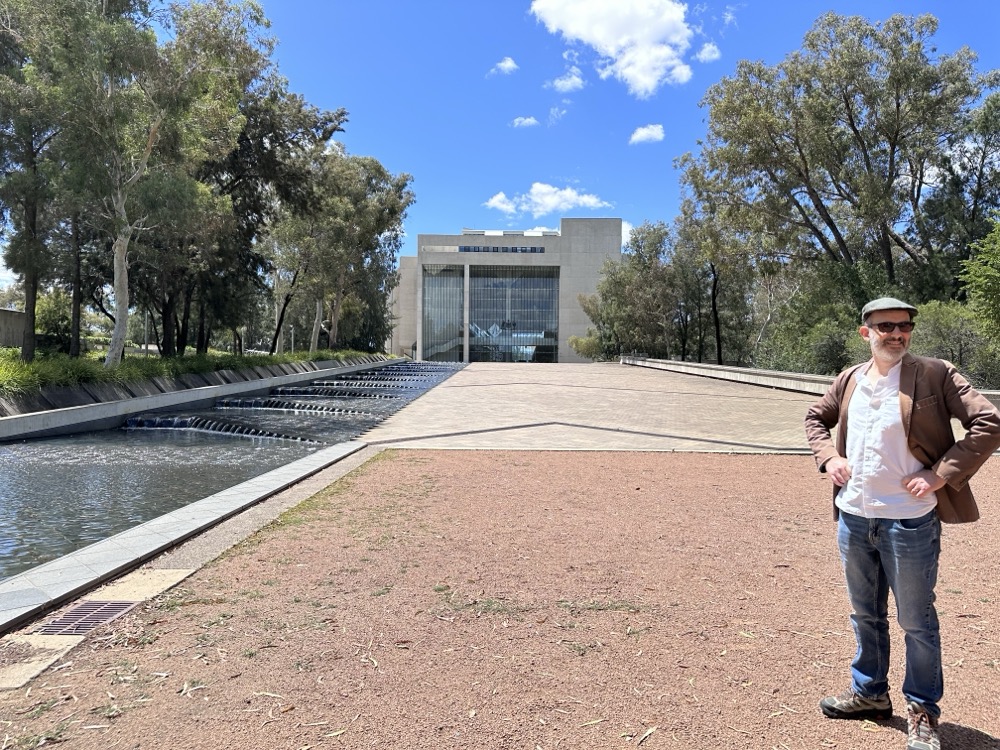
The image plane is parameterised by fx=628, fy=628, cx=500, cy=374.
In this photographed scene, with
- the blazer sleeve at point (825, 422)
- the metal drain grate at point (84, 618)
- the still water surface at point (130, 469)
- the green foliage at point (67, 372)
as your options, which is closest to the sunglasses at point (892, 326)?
the blazer sleeve at point (825, 422)

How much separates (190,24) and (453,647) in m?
16.8

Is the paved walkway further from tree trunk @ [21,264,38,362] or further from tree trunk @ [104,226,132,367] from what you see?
tree trunk @ [21,264,38,362]

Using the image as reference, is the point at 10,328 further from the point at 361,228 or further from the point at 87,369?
the point at 87,369

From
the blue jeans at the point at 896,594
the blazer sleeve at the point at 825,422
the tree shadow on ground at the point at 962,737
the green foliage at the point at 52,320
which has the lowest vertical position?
the tree shadow on ground at the point at 962,737

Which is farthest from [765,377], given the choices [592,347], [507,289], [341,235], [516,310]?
[507,289]

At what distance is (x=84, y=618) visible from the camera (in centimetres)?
344

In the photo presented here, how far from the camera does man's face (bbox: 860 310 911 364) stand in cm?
236

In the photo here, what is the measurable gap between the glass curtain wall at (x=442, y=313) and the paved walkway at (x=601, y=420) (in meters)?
53.1

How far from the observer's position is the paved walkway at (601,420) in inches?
Answer: 411

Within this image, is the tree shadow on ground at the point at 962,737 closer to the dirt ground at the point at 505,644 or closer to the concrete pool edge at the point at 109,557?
the dirt ground at the point at 505,644

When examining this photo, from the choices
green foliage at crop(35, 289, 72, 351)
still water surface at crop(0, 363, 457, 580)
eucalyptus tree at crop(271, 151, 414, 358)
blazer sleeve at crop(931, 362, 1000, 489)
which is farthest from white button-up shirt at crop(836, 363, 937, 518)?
green foliage at crop(35, 289, 72, 351)

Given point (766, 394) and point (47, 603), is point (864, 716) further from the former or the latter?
point (766, 394)

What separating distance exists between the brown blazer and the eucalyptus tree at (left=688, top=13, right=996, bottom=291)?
21.9 meters

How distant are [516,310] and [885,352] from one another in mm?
73124
